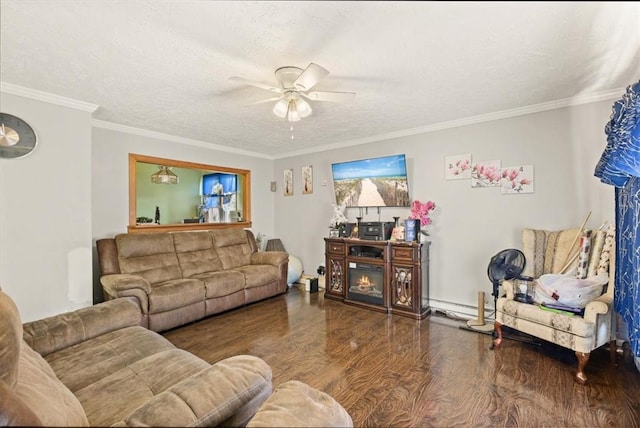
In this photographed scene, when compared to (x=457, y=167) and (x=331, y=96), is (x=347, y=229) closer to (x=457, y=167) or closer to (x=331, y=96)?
(x=457, y=167)

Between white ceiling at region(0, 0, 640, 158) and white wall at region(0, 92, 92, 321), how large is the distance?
0.95 feet

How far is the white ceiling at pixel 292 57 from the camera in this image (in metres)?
1.54

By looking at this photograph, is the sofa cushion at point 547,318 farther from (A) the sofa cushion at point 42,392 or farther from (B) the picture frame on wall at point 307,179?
(B) the picture frame on wall at point 307,179

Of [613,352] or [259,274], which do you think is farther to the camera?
[259,274]

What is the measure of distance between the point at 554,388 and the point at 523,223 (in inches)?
63.5

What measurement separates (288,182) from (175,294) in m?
2.71

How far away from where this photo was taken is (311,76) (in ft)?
6.18

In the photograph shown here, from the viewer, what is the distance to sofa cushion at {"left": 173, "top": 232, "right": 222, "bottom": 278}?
3.73 meters

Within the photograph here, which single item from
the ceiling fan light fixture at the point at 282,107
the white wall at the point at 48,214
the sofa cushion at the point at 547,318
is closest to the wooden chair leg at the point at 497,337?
the sofa cushion at the point at 547,318

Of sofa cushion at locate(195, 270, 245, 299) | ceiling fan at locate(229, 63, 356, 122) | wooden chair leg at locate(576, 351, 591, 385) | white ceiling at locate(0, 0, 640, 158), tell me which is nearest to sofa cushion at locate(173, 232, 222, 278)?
sofa cushion at locate(195, 270, 245, 299)

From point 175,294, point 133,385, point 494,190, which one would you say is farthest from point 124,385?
point 494,190

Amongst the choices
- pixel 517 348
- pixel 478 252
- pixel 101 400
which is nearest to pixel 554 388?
pixel 517 348

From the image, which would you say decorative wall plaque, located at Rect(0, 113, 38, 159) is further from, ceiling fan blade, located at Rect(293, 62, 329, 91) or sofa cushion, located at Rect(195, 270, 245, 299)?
ceiling fan blade, located at Rect(293, 62, 329, 91)

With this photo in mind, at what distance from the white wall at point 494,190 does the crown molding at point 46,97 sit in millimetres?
3129
